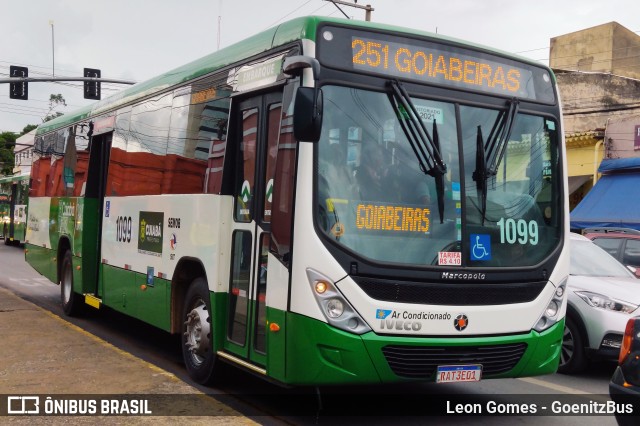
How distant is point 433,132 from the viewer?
6.19 m

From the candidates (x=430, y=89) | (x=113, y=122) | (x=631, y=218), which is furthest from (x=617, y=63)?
(x=430, y=89)

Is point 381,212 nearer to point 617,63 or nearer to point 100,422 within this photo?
point 100,422

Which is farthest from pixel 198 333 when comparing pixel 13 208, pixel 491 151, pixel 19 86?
pixel 13 208

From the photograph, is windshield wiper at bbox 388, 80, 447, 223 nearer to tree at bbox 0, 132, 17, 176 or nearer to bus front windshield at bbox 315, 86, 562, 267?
bus front windshield at bbox 315, 86, 562, 267

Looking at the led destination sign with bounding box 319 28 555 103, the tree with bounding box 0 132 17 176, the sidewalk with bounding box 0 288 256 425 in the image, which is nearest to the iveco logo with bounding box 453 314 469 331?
the sidewalk with bounding box 0 288 256 425


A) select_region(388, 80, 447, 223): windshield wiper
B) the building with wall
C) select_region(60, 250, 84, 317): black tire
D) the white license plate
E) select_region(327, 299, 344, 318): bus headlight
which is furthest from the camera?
the building with wall

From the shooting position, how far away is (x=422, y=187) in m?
6.11

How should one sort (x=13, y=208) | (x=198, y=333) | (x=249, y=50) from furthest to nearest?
(x=13, y=208), (x=198, y=333), (x=249, y=50)

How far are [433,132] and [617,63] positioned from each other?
32.8 metres

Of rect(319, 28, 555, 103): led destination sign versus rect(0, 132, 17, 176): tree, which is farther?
rect(0, 132, 17, 176): tree

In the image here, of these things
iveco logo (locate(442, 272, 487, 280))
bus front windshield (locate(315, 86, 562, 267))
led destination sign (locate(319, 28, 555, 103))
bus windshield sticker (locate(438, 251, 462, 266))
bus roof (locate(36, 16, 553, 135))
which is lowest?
iveco logo (locate(442, 272, 487, 280))

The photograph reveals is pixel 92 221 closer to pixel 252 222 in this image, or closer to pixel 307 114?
pixel 252 222

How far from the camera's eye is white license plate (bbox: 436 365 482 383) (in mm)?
6004

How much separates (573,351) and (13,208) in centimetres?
3188
